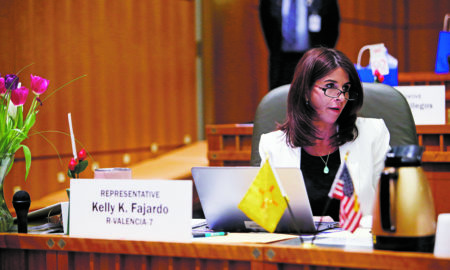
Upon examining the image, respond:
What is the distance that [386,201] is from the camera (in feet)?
3.49

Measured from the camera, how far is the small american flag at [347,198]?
111 cm

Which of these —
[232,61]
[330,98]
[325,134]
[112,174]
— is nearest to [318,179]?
[325,134]

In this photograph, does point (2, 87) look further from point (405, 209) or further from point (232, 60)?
point (232, 60)

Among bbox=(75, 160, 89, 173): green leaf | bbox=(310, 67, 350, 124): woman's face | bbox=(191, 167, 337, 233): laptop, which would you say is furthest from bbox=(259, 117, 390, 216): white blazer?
bbox=(75, 160, 89, 173): green leaf

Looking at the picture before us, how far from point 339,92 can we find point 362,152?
24 centimetres

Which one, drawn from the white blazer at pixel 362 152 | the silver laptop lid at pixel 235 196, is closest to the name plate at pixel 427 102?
the white blazer at pixel 362 152

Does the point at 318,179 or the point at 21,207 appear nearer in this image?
the point at 21,207

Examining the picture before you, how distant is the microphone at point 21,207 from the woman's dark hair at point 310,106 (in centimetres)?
93

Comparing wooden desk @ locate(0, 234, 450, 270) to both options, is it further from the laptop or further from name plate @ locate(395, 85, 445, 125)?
name plate @ locate(395, 85, 445, 125)

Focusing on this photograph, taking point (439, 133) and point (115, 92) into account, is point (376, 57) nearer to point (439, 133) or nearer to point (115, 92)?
point (439, 133)

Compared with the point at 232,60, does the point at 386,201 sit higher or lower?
lower

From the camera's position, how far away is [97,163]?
4117 millimetres

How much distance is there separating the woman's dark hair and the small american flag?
87 cm

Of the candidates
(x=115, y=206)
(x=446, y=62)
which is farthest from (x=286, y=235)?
(x=446, y=62)
